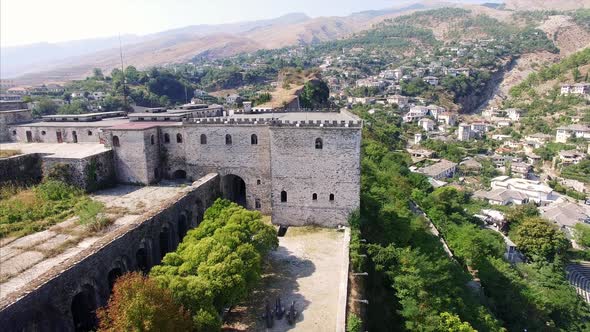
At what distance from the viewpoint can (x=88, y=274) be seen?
52.2 ft

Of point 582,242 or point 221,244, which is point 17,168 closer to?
point 221,244

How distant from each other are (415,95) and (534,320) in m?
105

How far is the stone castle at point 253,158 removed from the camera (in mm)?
24734

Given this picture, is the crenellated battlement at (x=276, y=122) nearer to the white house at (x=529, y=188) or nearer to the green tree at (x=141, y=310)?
the green tree at (x=141, y=310)

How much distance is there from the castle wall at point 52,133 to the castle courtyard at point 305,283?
19406 millimetres

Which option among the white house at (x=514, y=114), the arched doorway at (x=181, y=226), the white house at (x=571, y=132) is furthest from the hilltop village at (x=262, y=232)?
the white house at (x=514, y=114)

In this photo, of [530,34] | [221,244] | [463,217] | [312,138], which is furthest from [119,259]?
[530,34]

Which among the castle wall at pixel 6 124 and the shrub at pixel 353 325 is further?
the castle wall at pixel 6 124

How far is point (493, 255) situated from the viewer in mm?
38375

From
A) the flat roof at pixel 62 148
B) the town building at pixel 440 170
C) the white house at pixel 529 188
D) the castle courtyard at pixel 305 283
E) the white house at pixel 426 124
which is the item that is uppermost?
the flat roof at pixel 62 148

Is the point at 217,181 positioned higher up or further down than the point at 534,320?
higher up

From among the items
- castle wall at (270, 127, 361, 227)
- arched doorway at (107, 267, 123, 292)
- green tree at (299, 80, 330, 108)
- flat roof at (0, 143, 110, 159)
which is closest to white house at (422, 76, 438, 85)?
green tree at (299, 80, 330, 108)

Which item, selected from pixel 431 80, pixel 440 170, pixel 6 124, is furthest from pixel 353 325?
pixel 431 80

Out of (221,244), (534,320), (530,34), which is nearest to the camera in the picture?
(221,244)
